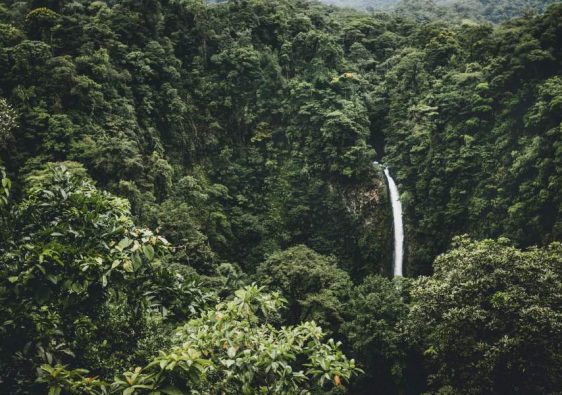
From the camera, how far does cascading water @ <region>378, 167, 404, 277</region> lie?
82.7 ft

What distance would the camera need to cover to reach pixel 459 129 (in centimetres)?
2400

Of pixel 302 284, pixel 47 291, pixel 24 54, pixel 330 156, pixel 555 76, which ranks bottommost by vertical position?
pixel 302 284

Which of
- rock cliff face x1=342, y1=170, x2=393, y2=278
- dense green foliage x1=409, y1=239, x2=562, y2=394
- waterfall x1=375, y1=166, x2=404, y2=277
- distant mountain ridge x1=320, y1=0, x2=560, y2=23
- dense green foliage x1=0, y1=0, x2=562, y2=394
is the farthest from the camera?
distant mountain ridge x1=320, y1=0, x2=560, y2=23

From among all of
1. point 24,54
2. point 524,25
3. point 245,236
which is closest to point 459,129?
point 524,25

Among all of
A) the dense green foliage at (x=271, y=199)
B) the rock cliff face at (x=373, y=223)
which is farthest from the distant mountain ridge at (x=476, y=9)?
the rock cliff face at (x=373, y=223)

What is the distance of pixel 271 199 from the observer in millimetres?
27500

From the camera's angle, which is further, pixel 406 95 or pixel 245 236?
pixel 406 95

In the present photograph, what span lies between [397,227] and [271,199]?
7.79 m

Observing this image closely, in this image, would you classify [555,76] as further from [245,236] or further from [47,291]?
[47,291]

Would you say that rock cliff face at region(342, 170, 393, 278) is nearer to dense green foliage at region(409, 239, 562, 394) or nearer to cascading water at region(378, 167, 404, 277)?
cascading water at region(378, 167, 404, 277)

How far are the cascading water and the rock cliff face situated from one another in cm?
29

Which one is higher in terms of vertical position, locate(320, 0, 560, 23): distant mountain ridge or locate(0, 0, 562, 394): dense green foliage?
locate(320, 0, 560, 23): distant mountain ridge

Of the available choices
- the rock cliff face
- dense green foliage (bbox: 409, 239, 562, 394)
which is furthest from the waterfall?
dense green foliage (bbox: 409, 239, 562, 394)

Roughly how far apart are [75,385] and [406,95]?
2875 centimetres
